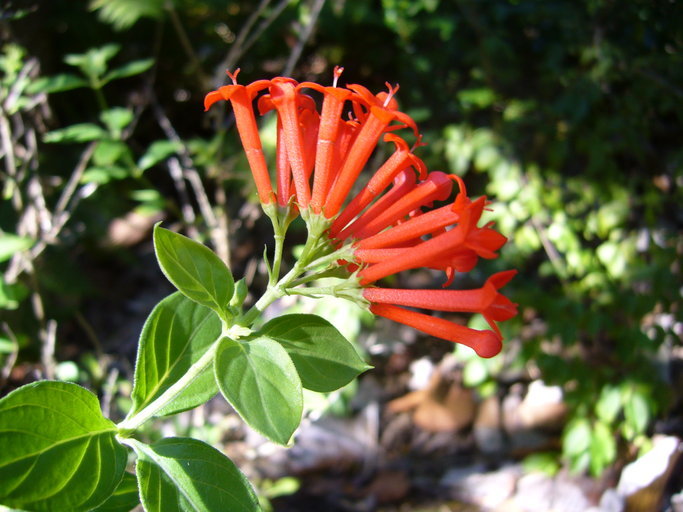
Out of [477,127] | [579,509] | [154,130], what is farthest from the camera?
[154,130]

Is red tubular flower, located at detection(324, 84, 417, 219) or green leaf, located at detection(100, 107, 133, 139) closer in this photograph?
red tubular flower, located at detection(324, 84, 417, 219)

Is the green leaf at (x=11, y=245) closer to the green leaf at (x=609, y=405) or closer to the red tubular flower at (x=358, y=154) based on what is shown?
the red tubular flower at (x=358, y=154)

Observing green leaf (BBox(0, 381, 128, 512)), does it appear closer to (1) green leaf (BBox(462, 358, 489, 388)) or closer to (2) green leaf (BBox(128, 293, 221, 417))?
(2) green leaf (BBox(128, 293, 221, 417))

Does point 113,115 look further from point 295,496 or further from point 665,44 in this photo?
point 665,44

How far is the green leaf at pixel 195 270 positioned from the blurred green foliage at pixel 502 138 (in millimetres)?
1170

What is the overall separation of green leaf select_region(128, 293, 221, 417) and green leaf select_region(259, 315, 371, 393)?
0.19m

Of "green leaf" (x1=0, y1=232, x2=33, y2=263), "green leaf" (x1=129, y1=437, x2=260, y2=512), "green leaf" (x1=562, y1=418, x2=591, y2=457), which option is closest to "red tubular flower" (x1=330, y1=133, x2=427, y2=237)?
"green leaf" (x1=129, y1=437, x2=260, y2=512)

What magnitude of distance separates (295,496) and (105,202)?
1.71m

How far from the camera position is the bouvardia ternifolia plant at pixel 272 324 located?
1007mm

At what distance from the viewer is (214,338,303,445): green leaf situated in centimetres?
95

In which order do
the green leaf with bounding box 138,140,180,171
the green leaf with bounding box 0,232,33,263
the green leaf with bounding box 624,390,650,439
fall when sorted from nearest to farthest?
the green leaf with bounding box 0,232,33,263
the green leaf with bounding box 138,140,180,171
the green leaf with bounding box 624,390,650,439

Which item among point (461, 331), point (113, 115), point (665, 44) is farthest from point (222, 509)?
point (665, 44)

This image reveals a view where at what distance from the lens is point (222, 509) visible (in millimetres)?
1107

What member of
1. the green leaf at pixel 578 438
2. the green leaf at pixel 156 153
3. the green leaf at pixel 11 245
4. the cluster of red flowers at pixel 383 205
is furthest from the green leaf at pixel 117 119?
the green leaf at pixel 578 438
